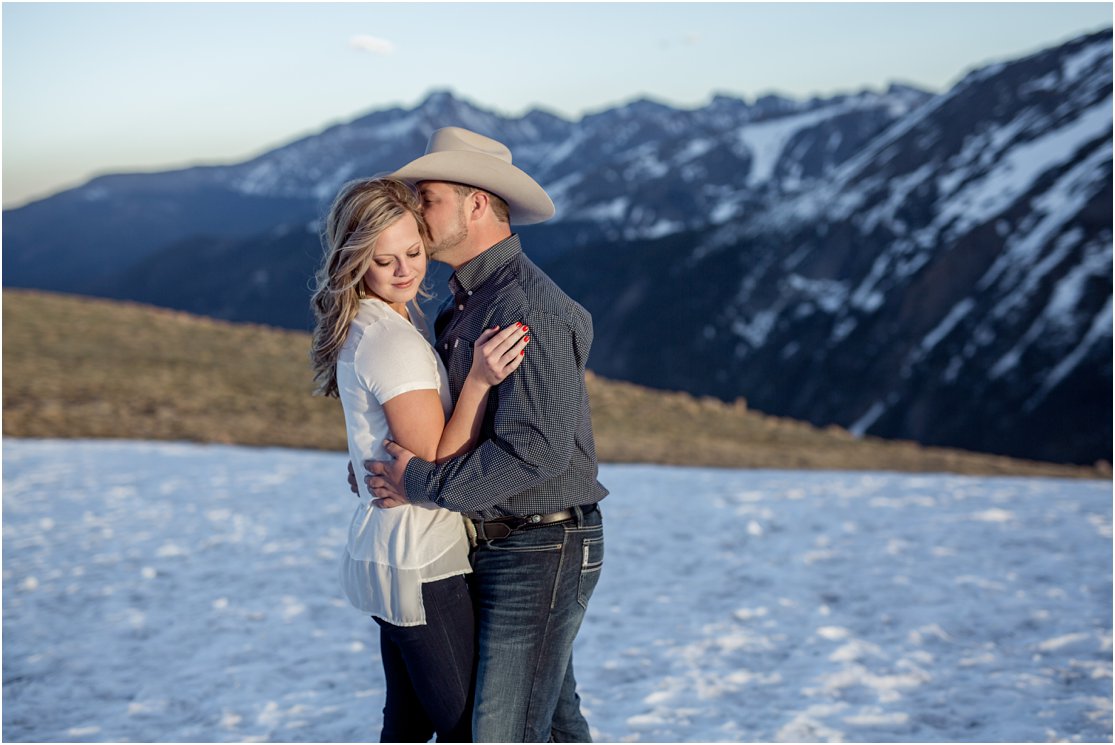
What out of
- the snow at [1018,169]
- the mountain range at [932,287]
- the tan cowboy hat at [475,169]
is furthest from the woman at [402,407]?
the snow at [1018,169]

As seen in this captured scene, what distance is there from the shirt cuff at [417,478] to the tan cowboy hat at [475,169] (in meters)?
1.00

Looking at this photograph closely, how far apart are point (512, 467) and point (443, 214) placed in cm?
97

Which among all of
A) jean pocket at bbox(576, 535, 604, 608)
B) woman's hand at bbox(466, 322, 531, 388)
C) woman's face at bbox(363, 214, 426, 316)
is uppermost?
woman's face at bbox(363, 214, 426, 316)

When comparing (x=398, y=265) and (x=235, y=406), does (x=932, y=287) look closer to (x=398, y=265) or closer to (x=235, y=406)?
(x=235, y=406)

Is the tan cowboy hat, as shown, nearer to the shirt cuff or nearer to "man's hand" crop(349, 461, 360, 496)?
the shirt cuff

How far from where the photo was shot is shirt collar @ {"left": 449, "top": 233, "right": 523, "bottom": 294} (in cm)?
357

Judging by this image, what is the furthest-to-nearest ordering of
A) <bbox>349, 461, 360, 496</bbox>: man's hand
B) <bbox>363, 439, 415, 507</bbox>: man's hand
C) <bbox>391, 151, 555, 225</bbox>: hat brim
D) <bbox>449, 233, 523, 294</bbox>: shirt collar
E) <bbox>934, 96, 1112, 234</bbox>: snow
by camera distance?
<bbox>934, 96, 1112, 234</bbox>: snow < <bbox>349, 461, 360, 496</bbox>: man's hand < <bbox>449, 233, 523, 294</bbox>: shirt collar < <bbox>391, 151, 555, 225</bbox>: hat brim < <bbox>363, 439, 415, 507</bbox>: man's hand

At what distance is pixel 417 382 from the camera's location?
3.30 m

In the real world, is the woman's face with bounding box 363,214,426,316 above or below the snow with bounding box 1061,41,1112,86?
below

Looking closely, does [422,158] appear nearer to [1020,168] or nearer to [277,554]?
[277,554]

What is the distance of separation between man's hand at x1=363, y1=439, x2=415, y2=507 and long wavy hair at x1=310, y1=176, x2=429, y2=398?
A: 42 centimetres

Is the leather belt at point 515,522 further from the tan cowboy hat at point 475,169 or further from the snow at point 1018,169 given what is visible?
the snow at point 1018,169

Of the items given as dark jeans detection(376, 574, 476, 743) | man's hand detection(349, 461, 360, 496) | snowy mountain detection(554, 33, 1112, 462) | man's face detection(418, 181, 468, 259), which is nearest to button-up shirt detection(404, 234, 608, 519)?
man's face detection(418, 181, 468, 259)

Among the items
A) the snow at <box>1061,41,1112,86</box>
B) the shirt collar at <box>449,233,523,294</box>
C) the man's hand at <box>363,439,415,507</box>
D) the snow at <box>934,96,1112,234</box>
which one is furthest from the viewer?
the snow at <box>1061,41,1112,86</box>
